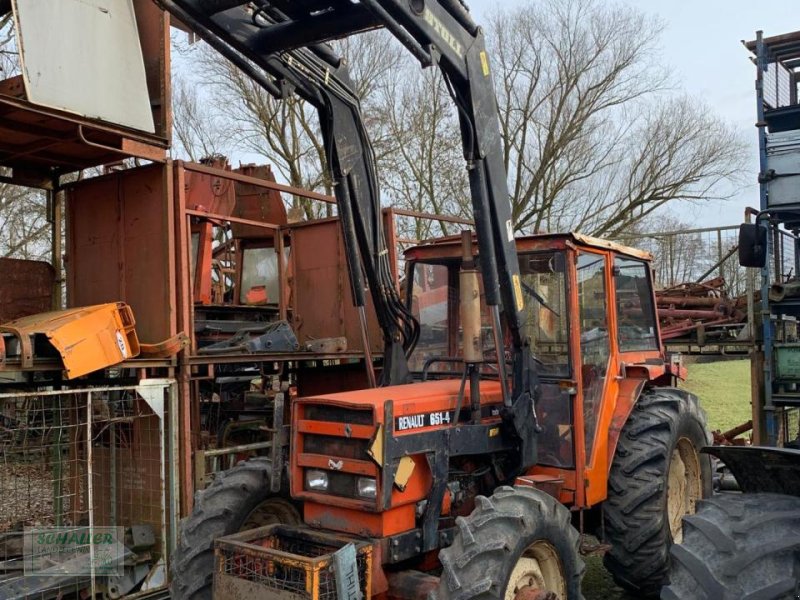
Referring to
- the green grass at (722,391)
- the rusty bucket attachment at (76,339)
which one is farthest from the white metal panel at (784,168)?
the rusty bucket attachment at (76,339)

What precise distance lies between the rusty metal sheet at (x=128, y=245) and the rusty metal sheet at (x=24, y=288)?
10.7 inches

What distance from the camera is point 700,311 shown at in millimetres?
10734

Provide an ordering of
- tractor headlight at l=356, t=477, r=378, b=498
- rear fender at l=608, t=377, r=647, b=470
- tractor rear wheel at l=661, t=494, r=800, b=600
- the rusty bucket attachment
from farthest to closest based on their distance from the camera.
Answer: the rusty bucket attachment
rear fender at l=608, t=377, r=647, b=470
tractor headlight at l=356, t=477, r=378, b=498
tractor rear wheel at l=661, t=494, r=800, b=600

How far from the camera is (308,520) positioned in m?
4.24

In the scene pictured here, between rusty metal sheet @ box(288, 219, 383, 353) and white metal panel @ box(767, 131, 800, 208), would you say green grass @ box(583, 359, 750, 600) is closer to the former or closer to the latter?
white metal panel @ box(767, 131, 800, 208)

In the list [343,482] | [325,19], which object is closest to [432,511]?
[343,482]

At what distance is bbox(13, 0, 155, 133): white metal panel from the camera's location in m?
5.59

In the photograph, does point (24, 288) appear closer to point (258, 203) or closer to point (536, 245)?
point (258, 203)

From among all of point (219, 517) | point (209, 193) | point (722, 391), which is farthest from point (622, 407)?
point (722, 391)

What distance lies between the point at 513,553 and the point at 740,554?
108 centimetres

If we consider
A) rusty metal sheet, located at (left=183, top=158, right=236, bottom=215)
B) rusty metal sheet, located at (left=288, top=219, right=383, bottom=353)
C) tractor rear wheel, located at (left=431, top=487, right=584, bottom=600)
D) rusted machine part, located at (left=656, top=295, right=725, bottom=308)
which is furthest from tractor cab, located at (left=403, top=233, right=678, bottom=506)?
rusty metal sheet, located at (left=183, top=158, right=236, bottom=215)

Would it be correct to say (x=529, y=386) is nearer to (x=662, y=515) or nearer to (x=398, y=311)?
(x=398, y=311)

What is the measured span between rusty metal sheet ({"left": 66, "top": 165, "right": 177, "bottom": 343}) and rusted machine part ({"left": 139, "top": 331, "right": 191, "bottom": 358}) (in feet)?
0.70

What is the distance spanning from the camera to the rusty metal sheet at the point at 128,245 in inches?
258
